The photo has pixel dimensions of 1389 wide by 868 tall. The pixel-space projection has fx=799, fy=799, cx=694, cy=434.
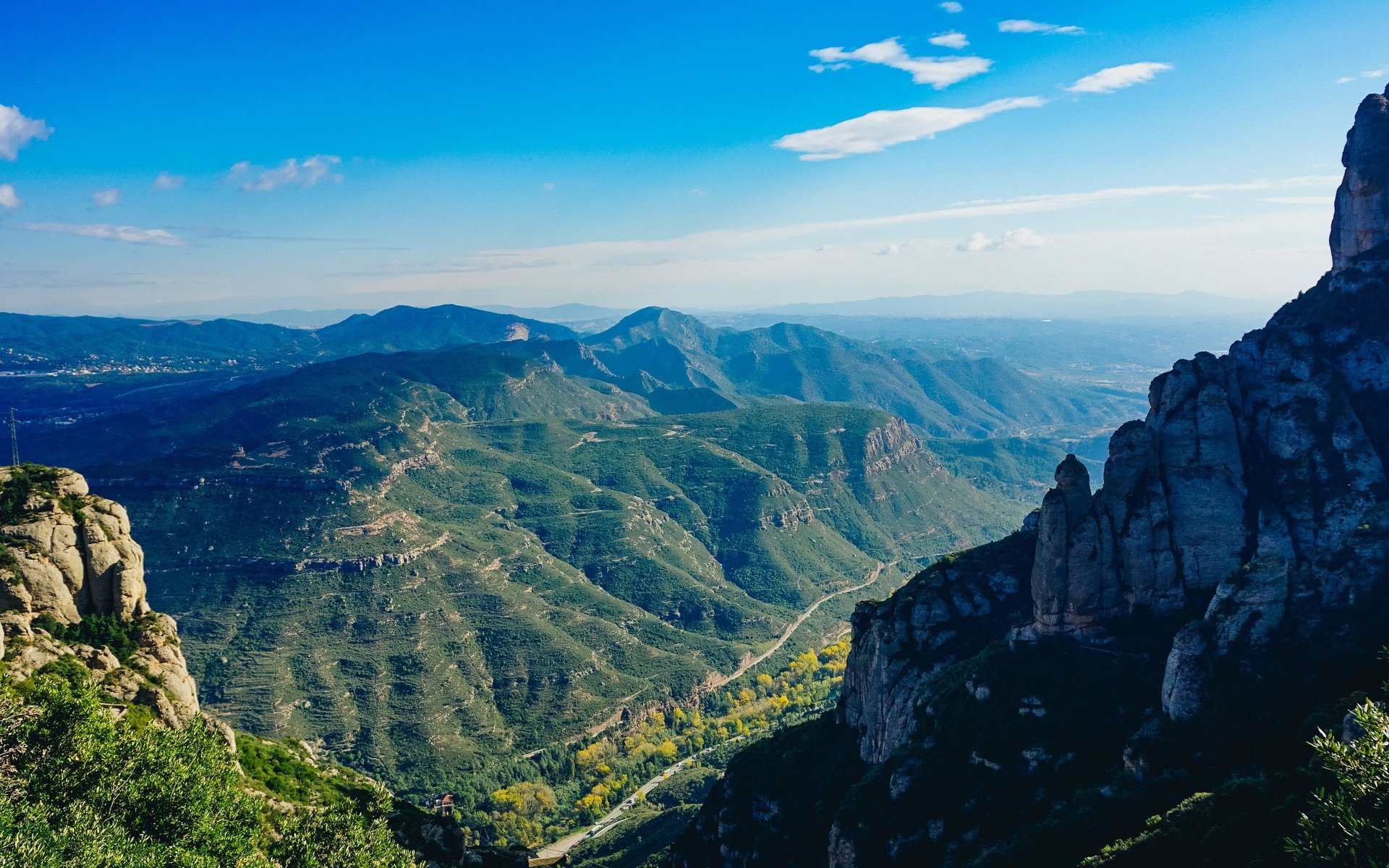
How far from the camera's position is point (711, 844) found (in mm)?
105000

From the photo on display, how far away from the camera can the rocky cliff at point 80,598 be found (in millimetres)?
73000

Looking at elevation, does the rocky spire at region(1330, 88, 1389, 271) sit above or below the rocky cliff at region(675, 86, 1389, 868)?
above

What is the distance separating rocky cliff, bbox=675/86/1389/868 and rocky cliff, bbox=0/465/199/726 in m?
68.1

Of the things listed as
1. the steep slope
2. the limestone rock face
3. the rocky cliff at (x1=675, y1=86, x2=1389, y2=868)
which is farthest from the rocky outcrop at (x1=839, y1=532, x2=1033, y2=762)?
the limestone rock face

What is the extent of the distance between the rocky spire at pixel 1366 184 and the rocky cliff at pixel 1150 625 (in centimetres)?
27

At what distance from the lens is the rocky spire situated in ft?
328

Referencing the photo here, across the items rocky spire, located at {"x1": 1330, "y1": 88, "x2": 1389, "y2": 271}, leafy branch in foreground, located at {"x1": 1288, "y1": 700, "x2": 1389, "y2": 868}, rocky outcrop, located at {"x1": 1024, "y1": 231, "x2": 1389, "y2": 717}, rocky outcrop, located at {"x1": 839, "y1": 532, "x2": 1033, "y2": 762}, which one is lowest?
rocky outcrop, located at {"x1": 839, "y1": 532, "x2": 1033, "y2": 762}

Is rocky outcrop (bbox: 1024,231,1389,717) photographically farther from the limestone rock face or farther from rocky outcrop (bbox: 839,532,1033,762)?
the limestone rock face

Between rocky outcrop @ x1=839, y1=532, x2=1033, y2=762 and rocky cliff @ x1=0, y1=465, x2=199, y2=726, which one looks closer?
rocky cliff @ x1=0, y1=465, x2=199, y2=726

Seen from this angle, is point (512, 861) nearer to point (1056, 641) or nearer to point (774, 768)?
point (774, 768)

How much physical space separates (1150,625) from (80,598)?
360 ft

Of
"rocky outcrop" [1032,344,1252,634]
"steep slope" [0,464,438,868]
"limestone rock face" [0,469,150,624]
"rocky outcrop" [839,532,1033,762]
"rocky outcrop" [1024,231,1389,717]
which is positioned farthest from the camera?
"rocky outcrop" [839,532,1033,762]

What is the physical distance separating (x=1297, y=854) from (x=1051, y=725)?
123 feet

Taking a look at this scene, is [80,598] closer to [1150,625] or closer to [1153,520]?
[1150,625]
